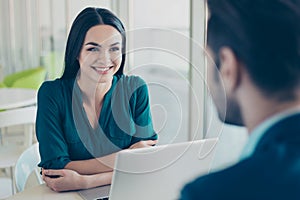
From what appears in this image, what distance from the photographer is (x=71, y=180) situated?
0.83 m

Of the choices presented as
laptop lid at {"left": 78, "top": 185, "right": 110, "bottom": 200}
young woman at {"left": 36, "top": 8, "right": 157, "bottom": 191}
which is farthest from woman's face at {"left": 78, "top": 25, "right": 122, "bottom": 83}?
laptop lid at {"left": 78, "top": 185, "right": 110, "bottom": 200}

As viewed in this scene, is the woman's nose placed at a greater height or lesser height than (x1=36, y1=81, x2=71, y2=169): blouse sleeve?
greater

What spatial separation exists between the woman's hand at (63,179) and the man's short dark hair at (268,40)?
20.7 inches

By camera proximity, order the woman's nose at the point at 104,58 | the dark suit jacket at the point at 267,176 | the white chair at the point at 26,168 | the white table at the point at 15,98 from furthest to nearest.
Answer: the white table at the point at 15,98
the white chair at the point at 26,168
the woman's nose at the point at 104,58
the dark suit jacket at the point at 267,176

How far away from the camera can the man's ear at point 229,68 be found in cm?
39

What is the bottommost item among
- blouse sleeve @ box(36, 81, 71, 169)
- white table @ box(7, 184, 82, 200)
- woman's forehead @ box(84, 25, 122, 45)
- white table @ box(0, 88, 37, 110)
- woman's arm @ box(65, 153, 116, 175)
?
white table @ box(0, 88, 37, 110)

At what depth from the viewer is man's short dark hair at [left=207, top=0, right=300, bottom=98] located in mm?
379

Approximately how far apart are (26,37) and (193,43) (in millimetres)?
3742

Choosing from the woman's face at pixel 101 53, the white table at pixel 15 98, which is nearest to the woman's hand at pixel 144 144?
the woman's face at pixel 101 53

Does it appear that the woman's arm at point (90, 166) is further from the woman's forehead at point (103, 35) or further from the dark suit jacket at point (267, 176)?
the dark suit jacket at point (267, 176)

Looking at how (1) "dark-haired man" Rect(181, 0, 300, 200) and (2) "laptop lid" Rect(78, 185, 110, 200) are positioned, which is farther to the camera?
(2) "laptop lid" Rect(78, 185, 110, 200)

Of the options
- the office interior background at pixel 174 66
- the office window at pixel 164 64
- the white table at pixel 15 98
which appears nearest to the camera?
the office interior background at pixel 174 66

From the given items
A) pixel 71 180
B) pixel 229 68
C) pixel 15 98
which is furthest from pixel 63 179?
pixel 15 98

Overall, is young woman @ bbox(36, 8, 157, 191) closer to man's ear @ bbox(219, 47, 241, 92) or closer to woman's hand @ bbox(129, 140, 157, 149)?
woman's hand @ bbox(129, 140, 157, 149)
